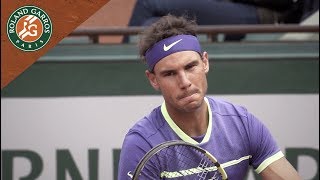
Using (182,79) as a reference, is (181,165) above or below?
below

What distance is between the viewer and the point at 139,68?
4.80 m

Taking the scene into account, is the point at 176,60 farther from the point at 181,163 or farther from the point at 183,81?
the point at 181,163

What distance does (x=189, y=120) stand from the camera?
126 inches

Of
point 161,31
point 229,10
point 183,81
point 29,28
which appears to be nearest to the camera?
point 183,81

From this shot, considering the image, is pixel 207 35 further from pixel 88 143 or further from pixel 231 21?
pixel 88 143

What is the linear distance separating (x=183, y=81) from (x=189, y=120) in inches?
9.6

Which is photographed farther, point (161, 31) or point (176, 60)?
point (161, 31)

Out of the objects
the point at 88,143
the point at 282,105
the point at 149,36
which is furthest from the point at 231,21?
the point at 149,36

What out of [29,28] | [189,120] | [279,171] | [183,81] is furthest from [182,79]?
[29,28]

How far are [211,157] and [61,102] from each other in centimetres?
200

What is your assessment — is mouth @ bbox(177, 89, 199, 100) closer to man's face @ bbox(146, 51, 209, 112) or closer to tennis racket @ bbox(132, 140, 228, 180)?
man's face @ bbox(146, 51, 209, 112)

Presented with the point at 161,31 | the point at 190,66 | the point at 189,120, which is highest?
the point at 161,31

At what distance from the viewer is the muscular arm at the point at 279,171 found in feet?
10.5

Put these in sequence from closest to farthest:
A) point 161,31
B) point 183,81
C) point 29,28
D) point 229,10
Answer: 1. point 183,81
2. point 161,31
3. point 29,28
4. point 229,10
